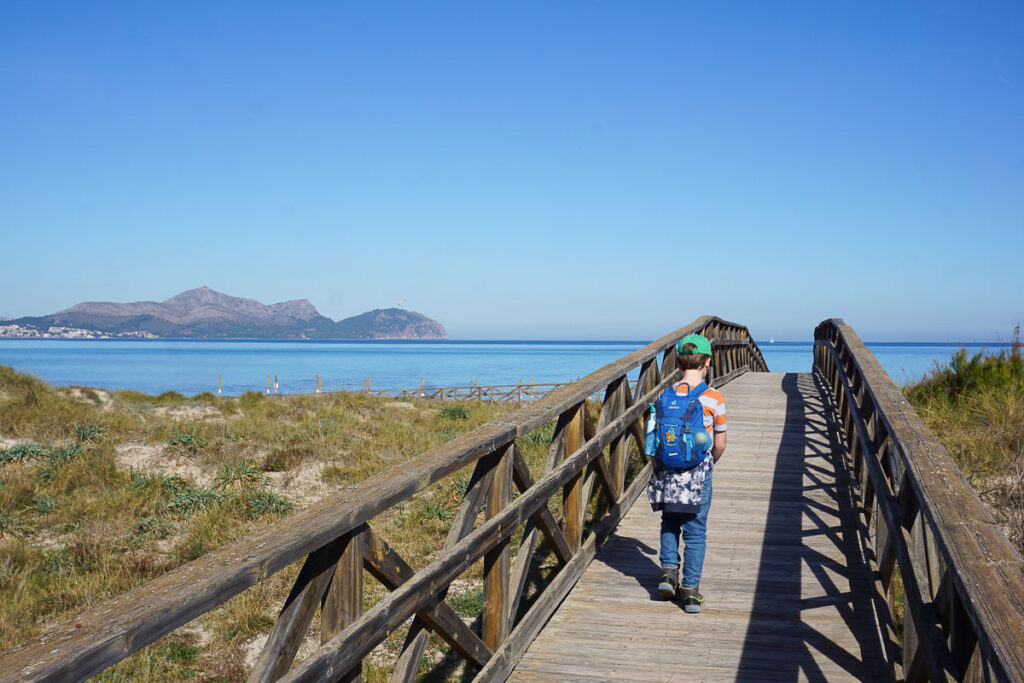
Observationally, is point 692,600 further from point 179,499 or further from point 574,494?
point 179,499

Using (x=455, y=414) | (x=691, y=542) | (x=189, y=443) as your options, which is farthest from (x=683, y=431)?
(x=455, y=414)

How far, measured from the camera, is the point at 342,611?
2330 millimetres

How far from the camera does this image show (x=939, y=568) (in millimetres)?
3082

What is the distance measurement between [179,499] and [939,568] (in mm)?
8650

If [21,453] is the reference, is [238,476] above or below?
below

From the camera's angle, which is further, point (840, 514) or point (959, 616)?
point (840, 514)

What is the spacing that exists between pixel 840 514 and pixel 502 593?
4.00m

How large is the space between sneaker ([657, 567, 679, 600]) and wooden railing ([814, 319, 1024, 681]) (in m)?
1.16

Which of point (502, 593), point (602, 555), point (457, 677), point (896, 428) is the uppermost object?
point (896, 428)

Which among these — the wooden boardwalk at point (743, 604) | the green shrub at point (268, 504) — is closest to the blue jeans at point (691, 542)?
the wooden boardwalk at point (743, 604)

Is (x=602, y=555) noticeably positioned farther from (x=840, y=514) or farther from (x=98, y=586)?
(x=98, y=586)

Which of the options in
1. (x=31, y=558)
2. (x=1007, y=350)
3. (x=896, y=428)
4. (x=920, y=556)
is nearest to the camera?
(x=920, y=556)

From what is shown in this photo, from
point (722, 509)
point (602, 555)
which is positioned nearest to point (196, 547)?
point (602, 555)

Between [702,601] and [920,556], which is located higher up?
[920,556]
